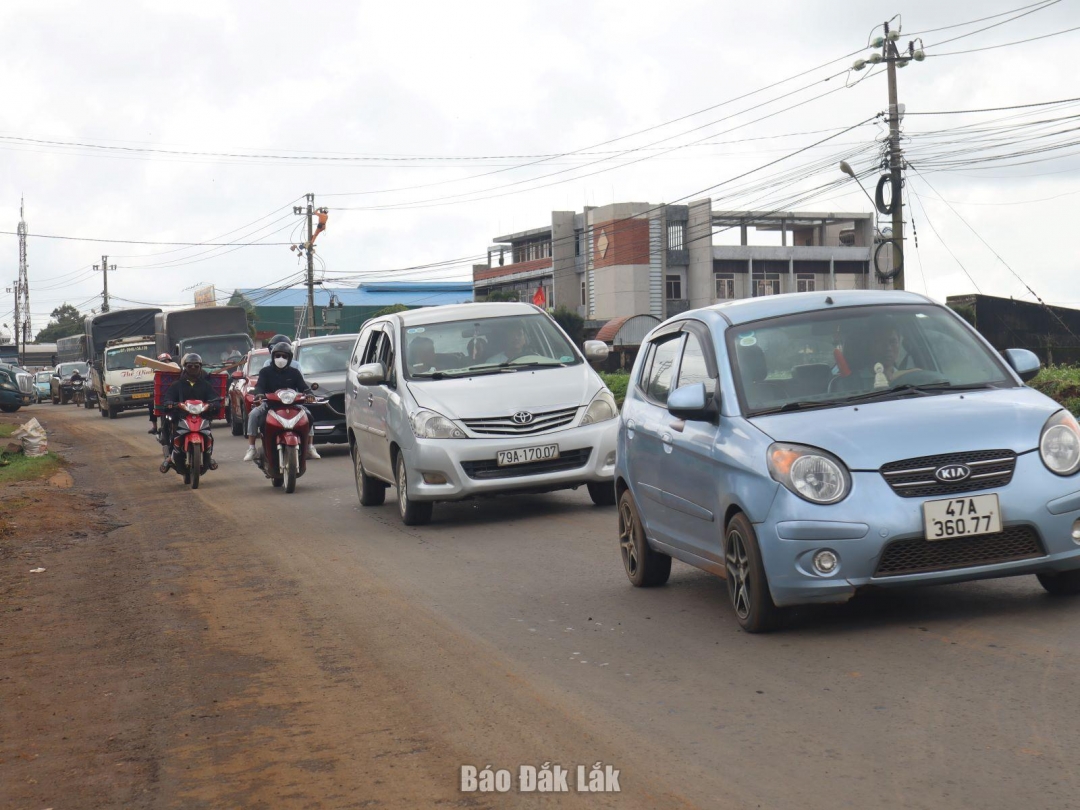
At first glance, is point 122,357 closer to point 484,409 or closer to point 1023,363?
point 484,409

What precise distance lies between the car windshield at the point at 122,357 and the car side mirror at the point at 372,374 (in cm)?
3083

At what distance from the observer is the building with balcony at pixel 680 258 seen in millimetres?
80875

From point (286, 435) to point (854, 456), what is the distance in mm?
11580

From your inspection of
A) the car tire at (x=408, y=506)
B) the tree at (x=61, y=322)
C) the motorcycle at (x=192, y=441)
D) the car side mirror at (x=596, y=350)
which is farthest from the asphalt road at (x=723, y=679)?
the tree at (x=61, y=322)

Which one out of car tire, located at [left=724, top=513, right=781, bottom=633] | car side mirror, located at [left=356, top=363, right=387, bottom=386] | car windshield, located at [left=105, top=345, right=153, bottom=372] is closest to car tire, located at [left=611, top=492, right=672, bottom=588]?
car tire, located at [left=724, top=513, right=781, bottom=633]

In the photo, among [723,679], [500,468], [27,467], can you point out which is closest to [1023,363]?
[723,679]

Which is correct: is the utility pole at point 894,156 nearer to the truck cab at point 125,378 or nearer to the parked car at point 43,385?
the truck cab at point 125,378

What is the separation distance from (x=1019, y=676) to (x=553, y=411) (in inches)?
275

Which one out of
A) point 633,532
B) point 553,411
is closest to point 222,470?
point 553,411

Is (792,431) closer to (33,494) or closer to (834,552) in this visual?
(834,552)

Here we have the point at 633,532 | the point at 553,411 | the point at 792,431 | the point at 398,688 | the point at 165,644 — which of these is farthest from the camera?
the point at 553,411

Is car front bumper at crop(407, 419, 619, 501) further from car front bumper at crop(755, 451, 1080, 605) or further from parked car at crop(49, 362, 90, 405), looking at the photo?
parked car at crop(49, 362, 90, 405)

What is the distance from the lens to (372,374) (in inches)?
516

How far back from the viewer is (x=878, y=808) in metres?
4.23
